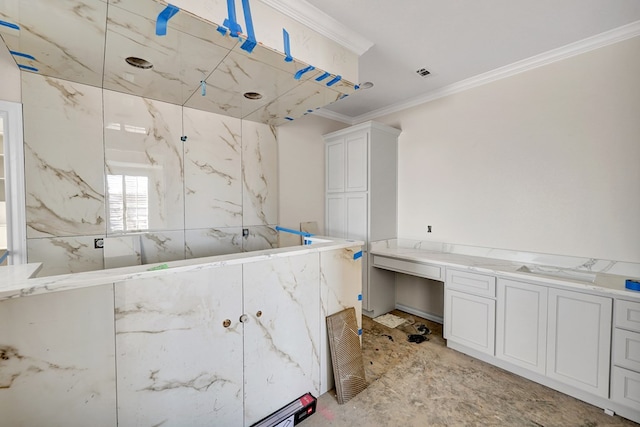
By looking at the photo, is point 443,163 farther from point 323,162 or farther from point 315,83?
point 315,83

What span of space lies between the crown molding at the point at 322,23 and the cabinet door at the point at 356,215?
1677 millimetres

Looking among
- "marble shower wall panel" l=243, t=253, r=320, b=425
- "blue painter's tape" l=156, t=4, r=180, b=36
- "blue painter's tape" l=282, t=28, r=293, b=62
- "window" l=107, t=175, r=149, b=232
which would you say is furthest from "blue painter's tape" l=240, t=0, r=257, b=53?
"window" l=107, t=175, r=149, b=232

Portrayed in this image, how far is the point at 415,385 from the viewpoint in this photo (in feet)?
6.73

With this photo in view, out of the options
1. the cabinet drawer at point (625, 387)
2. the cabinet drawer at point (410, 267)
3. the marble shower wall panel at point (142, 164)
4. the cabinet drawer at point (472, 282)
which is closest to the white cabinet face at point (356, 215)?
the cabinet drawer at point (410, 267)

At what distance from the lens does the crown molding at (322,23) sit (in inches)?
66.1

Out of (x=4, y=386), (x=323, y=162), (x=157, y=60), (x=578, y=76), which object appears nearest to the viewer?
(x=4, y=386)

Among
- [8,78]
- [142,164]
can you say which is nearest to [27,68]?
[8,78]

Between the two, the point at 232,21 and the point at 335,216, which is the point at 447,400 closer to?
the point at 335,216

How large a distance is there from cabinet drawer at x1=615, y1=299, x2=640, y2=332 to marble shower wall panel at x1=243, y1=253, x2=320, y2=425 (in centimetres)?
206

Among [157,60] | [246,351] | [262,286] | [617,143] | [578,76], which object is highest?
[578,76]

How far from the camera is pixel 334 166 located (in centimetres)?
367

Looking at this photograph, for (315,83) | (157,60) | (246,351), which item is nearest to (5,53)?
(157,60)

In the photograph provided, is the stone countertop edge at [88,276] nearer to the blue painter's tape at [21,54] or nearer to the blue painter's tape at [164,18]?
the blue painter's tape at [164,18]

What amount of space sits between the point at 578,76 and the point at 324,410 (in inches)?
136
